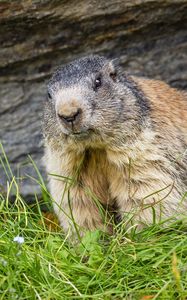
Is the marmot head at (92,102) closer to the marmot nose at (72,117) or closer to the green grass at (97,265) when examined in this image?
the marmot nose at (72,117)

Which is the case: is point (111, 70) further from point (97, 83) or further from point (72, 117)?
point (72, 117)

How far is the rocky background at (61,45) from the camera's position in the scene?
708 cm

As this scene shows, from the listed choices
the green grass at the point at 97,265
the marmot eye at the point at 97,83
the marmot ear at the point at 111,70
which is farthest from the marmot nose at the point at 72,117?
the green grass at the point at 97,265

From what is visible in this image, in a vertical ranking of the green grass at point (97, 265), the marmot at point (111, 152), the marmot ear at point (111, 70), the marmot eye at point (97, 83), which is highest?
the marmot ear at point (111, 70)

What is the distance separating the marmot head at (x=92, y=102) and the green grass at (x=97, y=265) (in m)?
0.81

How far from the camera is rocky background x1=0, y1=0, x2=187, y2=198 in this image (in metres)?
7.08

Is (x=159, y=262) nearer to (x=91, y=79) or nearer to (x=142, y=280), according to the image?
(x=142, y=280)

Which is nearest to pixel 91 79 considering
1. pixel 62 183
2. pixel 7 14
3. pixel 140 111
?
pixel 140 111

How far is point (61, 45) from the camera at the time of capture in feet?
24.3

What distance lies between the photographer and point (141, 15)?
721cm

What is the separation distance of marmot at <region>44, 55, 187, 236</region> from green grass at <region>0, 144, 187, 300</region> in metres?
0.27

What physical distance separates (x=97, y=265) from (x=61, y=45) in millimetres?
2620

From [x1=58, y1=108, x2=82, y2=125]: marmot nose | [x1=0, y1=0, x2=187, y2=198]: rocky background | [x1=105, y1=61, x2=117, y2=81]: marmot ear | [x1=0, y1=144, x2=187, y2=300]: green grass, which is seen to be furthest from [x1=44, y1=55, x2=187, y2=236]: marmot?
[x1=0, y1=0, x2=187, y2=198]: rocky background

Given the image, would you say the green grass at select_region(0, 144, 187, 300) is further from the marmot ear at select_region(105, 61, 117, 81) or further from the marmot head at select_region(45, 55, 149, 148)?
the marmot ear at select_region(105, 61, 117, 81)
